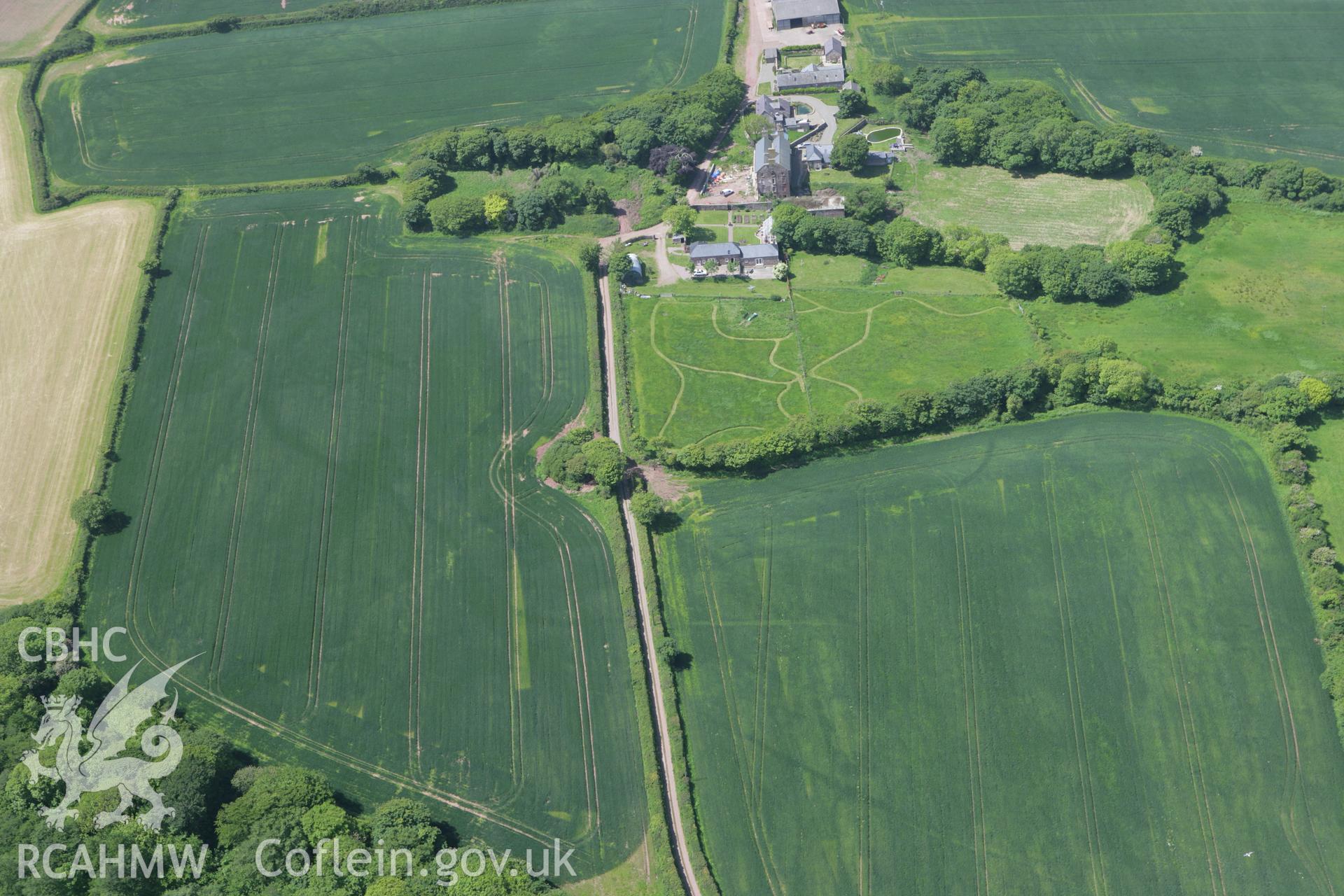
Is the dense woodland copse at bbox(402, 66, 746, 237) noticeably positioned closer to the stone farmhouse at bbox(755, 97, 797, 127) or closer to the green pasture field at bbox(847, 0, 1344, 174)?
the stone farmhouse at bbox(755, 97, 797, 127)

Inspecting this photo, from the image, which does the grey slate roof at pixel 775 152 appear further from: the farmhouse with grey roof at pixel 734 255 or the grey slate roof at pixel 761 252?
the farmhouse with grey roof at pixel 734 255

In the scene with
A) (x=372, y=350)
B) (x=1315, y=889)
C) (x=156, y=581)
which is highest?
(x=372, y=350)

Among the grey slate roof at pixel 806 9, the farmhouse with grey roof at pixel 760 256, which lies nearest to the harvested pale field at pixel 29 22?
the grey slate roof at pixel 806 9

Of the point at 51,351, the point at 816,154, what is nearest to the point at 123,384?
the point at 51,351

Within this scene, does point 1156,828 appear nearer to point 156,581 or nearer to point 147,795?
point 147,795

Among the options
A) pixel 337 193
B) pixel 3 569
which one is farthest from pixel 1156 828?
pixel 337 193

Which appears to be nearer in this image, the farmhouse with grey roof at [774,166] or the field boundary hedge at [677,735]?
the field boundary hedge at [677,735]
